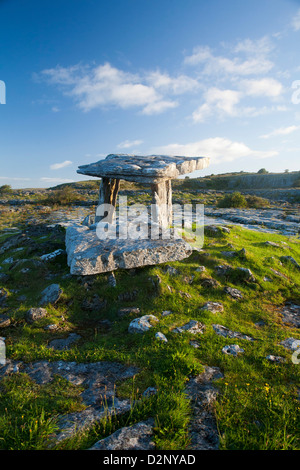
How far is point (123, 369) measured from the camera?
14.4ft

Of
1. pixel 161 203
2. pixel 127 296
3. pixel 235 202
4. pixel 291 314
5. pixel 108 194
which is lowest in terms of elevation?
pixel 291 314

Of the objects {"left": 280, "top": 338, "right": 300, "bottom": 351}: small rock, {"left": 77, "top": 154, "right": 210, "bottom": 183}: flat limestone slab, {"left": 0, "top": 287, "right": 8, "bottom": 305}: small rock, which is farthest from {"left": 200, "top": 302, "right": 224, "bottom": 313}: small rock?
{"left": 0, "top": 287, "right": 8, "bottom": 305}: small rock

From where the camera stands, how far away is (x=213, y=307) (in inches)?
261

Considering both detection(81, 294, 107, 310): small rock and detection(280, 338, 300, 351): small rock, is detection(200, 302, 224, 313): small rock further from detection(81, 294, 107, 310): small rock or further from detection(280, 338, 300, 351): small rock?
detection(81, 294, 107, 310): small rock

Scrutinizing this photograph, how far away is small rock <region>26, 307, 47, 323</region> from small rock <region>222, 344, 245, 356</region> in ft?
14.9

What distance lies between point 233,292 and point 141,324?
345 centimetres

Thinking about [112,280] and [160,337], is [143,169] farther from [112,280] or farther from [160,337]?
[160,337]

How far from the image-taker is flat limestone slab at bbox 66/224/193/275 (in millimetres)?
7363

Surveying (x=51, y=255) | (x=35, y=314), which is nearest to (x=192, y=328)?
(x=35, y=314)

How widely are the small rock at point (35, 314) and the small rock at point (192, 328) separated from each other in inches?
136

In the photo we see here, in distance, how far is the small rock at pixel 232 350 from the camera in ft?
15.7

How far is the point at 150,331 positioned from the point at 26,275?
17.6 ft

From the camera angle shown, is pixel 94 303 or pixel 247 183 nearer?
pixel 94 303

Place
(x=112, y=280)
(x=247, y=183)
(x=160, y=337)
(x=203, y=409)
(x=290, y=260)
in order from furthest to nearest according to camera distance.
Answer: (x=247, y=183) < (x=290, y=260) < (x=112, y=280) < (x=160, y=337) < (x=203, y=409)
